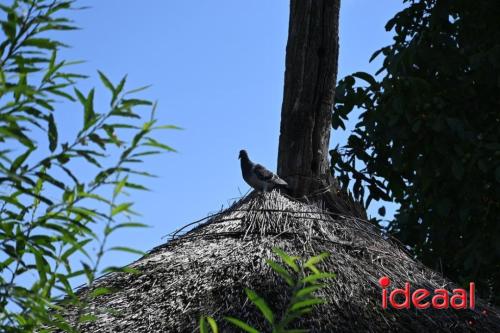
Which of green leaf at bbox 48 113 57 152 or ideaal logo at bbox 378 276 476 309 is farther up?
green leaf at bbox 48 113 57 152

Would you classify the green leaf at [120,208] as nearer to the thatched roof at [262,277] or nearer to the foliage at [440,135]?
the thatched roof at [262,277]

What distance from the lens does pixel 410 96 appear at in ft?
23.4

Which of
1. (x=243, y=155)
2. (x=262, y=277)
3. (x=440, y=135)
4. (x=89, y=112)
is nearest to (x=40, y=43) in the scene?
(x=89, y=112)

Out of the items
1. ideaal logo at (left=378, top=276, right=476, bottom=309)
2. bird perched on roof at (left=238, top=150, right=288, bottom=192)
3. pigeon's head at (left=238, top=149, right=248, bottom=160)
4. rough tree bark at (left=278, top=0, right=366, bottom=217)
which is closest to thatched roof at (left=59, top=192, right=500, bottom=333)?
ideaal logo at (left=378, top=276, right=476, bottom=309)

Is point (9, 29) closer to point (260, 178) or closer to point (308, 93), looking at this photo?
point (260, 178)

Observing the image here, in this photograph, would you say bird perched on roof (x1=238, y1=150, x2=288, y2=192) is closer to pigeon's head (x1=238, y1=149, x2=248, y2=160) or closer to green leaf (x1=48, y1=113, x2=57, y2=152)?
pigeon's head (x1=238, y1=149, x2=248, y2=160)

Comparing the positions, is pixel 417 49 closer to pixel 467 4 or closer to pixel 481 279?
pixel 467 4

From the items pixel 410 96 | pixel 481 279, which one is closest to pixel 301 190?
pixel 410 96

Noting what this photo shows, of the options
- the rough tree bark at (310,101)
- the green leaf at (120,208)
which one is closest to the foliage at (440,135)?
the rough tree bark at (310,101)

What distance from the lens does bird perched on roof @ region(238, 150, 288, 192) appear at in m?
5.50

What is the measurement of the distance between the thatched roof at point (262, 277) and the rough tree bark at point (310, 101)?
1.25 ft

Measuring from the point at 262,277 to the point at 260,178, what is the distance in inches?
48.7

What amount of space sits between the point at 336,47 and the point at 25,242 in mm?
4057

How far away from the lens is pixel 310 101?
19.5 feet
